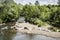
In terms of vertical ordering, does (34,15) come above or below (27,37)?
above

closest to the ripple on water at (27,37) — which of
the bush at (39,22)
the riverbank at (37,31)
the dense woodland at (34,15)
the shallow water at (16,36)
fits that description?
the shallow water at (16,36)

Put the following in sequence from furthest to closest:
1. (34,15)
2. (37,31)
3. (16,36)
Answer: (34,15) < (37,31) < (16,36)

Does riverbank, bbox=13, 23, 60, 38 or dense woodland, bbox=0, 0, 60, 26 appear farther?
dense woodland, bbox=0, 0, 60, 26

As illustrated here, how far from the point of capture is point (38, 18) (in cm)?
7488

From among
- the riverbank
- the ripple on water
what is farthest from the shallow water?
the riverbank

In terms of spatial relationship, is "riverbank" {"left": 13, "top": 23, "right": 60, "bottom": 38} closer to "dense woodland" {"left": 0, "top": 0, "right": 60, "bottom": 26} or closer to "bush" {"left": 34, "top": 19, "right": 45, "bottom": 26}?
"bush" {"left": 34, "top": 19, "right": 45, "bottom": 26}

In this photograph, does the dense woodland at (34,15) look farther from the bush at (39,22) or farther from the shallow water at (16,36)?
the shallow water at (16,36)

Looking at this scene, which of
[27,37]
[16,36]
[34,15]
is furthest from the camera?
[34,15]

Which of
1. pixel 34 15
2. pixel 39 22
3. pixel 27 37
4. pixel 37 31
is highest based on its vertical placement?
pixel 34 15

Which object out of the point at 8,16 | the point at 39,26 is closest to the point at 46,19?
the point at 39,26

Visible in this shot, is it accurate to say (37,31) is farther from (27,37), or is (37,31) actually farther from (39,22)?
(39,22)

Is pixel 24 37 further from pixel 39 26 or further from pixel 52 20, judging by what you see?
pixel 52 20

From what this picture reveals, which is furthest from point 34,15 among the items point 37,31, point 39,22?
point 37,31

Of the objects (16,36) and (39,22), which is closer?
(16,36)
